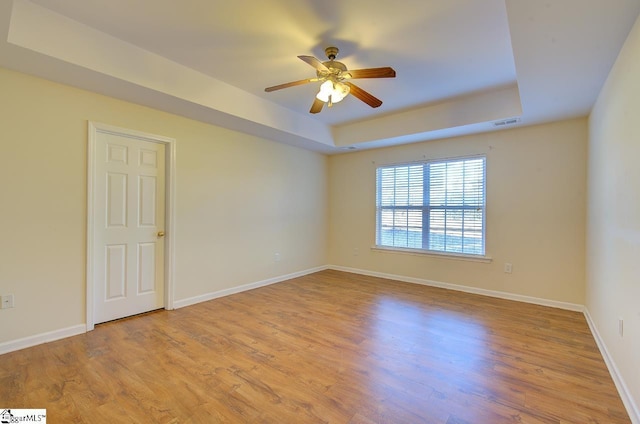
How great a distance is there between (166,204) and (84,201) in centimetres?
81

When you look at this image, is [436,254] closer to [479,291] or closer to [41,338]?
[479,291]

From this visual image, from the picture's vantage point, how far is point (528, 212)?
3.93 meters

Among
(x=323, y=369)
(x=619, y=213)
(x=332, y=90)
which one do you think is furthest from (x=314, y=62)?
(x=619, y=213)

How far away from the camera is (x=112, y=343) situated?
8.69 feet

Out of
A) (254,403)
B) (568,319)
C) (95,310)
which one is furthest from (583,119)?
(95,310)

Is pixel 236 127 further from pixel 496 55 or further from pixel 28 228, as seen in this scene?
pixel 496 55

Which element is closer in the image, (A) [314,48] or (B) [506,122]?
(A) [314,48]

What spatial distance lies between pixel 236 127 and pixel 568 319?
4.63 meters

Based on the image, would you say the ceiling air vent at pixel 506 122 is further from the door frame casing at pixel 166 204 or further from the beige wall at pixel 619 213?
the door frame casing at pixel 166 204

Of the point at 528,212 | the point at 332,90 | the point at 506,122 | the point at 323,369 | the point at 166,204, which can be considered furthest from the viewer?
the point at 528,212

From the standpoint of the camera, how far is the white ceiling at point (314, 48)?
6.69ft

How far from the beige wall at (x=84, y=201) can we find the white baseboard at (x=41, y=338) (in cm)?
4

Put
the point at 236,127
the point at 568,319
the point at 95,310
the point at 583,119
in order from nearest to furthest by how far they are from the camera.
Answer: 1. the point at 95,310
2. the point at 568,319
3. the point at 583,119
4. the point at 236,127

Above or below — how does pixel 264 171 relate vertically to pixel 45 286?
above
